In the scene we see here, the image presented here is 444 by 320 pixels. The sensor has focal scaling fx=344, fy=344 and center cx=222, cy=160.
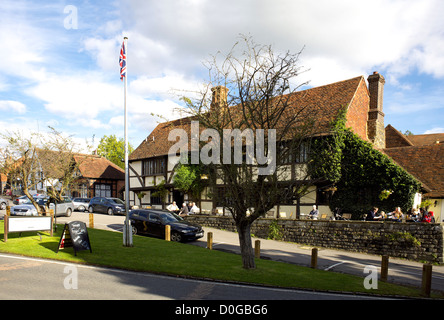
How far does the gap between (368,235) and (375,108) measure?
35.5ft

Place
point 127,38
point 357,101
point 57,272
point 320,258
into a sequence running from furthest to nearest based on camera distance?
1. point 357,101
2. point 320,258
3. point 127,38
4. point 57,272

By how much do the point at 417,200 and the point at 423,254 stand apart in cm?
614

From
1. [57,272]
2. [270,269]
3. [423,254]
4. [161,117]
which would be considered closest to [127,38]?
[161,117]

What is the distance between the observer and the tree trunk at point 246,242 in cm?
1098

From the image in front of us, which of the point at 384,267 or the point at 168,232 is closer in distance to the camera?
the point at 384,267

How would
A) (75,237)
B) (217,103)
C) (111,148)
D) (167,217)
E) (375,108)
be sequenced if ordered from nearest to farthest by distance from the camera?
(217,103) < (75,237) < (167,217) < (375,108) < (111,148)

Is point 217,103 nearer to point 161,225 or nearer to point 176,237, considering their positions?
point 176,237

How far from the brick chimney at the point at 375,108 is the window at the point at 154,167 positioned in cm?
1771

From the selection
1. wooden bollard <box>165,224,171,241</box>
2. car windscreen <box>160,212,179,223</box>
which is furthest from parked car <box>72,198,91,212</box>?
wooden bollard <box>165,224,171,241</box>

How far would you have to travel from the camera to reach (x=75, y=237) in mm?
11836

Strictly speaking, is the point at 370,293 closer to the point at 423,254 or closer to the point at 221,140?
the point at 221,140

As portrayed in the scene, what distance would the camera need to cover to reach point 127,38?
563 inches

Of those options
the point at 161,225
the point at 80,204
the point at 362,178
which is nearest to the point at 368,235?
the point at 362,178

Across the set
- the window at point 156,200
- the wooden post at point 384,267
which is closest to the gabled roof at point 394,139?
the window at point 156,200
